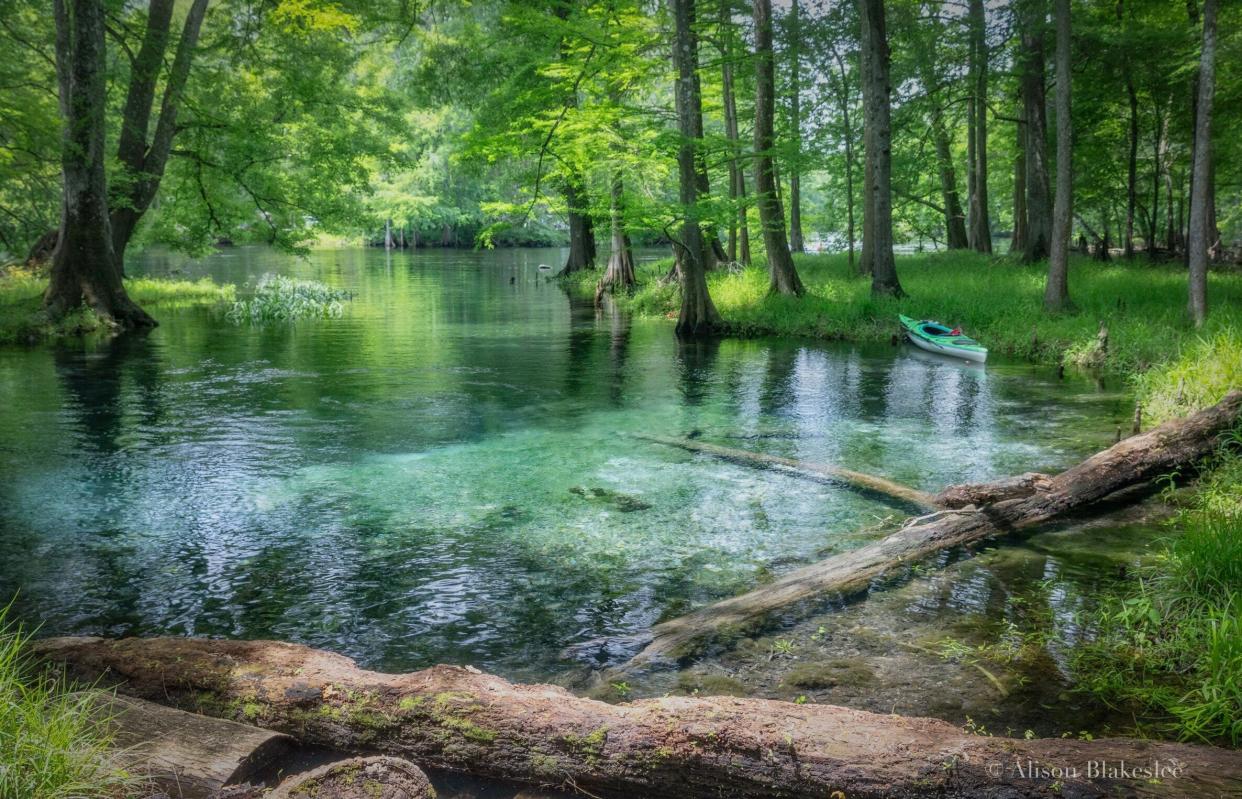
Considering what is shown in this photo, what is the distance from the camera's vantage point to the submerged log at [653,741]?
8.99 ft

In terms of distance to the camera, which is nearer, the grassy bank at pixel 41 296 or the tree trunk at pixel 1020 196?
the grassy bank at pixel 41 296

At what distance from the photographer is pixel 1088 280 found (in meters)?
A: 18.9

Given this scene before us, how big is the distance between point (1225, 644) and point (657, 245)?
78406 millimetres

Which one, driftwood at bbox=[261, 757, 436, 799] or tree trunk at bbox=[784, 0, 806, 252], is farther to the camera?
tree trunk at bbox=[784, 0, 806, 252]

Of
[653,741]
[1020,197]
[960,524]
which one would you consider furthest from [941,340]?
[653,741]

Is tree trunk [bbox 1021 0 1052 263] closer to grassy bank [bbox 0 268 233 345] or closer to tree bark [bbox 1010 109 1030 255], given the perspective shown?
tree bark [bbox 1010 109 1030 255]

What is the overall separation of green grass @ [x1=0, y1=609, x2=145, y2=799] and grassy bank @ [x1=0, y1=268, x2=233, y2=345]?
57.5ft

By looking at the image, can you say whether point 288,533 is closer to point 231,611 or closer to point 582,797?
point 231,611

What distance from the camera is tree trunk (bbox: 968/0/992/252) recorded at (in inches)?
856

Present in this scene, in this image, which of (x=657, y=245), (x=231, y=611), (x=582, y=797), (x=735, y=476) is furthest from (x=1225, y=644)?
(x=657, y=245)

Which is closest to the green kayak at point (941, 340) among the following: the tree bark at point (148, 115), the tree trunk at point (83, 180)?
the tree trunk at point (83, 180)

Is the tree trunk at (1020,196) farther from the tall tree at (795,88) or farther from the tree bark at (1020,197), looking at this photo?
the tall tree at (795,88)

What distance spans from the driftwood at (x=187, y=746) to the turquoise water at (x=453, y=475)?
161 centimetres

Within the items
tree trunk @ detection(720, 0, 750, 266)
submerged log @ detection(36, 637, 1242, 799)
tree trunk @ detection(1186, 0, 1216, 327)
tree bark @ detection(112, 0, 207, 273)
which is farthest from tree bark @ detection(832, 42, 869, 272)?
submerged log @ detection(36, 637, 1242, 799)
